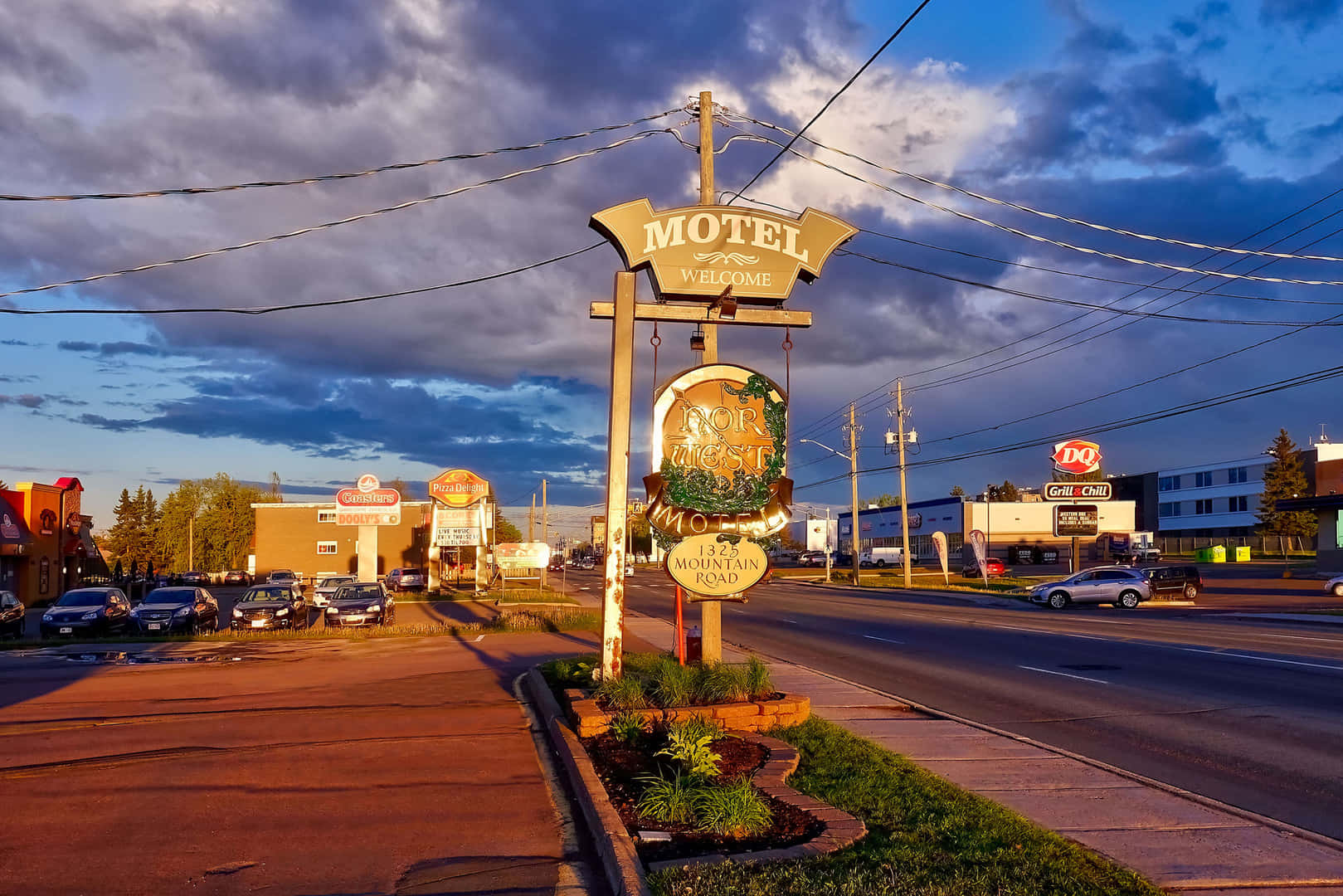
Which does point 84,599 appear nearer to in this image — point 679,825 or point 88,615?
point 88,615

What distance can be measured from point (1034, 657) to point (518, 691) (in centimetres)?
984

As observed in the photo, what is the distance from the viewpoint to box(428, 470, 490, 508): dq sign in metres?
49.5

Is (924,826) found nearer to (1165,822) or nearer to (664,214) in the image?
(1165,822)

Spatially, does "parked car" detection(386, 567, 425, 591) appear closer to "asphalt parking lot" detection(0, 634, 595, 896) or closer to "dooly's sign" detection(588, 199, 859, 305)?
"asphalt parking lot" detection(0, 634, 595, 896)

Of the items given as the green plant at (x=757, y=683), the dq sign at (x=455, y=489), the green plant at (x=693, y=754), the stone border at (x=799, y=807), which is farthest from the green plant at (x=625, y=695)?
the dq sign at (x=455, y=489)

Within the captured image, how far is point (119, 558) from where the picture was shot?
9144cm

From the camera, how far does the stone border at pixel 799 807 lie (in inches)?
218

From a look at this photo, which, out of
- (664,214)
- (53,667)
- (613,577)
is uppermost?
(664,214)

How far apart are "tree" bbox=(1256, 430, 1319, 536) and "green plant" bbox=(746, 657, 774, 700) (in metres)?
89.1

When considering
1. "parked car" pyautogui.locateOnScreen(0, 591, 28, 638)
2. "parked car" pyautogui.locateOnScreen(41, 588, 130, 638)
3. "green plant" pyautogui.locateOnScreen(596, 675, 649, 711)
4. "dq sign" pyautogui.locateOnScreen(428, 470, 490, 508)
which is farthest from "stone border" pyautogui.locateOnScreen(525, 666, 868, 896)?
"dq sign" pyautogui.locateOnScreen(428, 470, 490, 508)

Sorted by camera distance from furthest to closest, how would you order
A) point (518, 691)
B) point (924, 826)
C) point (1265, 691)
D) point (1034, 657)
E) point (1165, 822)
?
point (1034, 657) < point (518, 691) < point (1265, 691) < point (1165, 822) < point (924, 826)

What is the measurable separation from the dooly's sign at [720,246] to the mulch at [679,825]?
5.21 m

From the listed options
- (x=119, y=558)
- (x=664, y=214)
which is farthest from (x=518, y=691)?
(x=119, y=558)

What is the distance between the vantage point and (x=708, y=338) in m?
11.6
